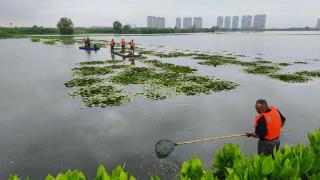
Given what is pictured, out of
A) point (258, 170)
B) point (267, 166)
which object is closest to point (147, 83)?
point (258, 170)

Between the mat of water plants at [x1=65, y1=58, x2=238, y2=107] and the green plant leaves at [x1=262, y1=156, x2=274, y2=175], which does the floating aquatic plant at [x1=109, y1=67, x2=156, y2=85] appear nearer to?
the mat of water plants at [x1=65, y1=58, x2=238, y2=107]

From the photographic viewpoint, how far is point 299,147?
4562mm

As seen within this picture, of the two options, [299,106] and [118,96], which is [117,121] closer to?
[118,96]

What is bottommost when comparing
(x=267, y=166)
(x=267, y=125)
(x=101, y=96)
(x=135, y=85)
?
(x=101, y=96)

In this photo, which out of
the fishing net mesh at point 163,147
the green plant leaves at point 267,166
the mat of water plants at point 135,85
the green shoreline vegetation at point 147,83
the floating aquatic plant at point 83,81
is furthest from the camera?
the floating aquatic plant at point 83,81

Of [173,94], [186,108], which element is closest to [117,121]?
[186,108]

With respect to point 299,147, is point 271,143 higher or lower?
lower

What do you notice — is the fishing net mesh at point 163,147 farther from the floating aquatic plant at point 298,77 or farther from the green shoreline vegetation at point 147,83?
the floating aquatic plant at point 298,77

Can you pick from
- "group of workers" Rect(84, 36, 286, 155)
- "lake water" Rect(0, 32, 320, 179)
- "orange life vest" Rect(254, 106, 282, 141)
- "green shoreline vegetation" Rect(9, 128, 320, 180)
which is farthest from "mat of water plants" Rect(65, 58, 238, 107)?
"green shoreline vegetation" Rect(9, 128, 320, 180)

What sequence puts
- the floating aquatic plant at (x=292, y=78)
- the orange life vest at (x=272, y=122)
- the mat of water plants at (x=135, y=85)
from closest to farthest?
the orange life vest at (x=272, y=122) < the mat of water plants at (x=135, y=85) < the floating aquatic plant at (x=292, y=78)

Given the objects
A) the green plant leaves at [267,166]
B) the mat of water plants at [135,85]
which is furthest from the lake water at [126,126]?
the green plant leaves at [267,166]

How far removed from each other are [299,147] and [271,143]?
2.60m

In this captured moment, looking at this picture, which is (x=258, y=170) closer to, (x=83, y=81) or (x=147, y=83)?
(x=147, y=83)

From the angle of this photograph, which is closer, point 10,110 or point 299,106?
point 10,110
